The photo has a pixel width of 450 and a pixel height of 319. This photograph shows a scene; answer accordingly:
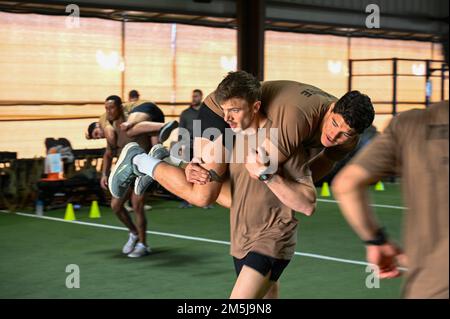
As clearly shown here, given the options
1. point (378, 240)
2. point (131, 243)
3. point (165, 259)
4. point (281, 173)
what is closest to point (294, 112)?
point (281, 173)

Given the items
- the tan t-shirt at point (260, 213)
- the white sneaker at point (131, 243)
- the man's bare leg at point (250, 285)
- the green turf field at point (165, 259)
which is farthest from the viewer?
the white sneaker at point (131, 243)

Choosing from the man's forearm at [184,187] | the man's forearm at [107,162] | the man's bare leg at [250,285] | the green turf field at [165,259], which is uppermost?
the man's forearm at [184,187]

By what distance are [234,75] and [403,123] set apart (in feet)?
5.58

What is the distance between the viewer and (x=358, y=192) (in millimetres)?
2721

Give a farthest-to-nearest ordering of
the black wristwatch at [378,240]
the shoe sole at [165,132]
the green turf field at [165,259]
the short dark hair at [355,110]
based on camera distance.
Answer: the shoe sole at [165,132] < the green turf field at [165,259] < the short dark hair at [355,110] < the black wristwatch at [378,240]

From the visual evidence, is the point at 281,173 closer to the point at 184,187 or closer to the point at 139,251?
the point at 184,187

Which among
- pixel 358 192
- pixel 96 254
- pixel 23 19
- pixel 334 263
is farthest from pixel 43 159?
pixel 358 192

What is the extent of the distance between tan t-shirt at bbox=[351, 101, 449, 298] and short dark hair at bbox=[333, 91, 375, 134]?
138 cm

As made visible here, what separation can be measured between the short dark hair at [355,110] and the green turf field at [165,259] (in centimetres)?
329

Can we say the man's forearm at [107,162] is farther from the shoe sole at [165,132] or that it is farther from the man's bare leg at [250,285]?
the man's bare leg at [250,285]

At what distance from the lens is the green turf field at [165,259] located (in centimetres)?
743

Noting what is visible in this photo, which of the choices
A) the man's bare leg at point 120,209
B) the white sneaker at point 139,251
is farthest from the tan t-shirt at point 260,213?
the white sneaker at point 139,251

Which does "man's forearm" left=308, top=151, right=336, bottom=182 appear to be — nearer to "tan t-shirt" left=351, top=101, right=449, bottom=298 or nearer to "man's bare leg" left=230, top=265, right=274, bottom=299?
"man's bare leg" left=230, top=265, right=274, bottom=299

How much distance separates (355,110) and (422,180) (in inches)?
57.6
